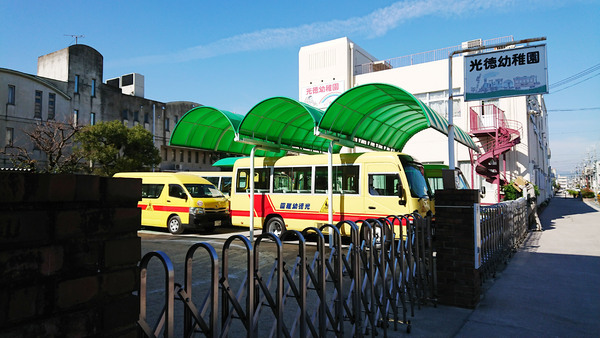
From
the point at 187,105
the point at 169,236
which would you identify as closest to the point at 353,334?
the point at 169,236

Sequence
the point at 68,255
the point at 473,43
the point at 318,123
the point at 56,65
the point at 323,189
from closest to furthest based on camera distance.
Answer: the point at 68,255 < the point at 323,189 < the point at 318,123 < the point at 473,43 < the point at 56,65

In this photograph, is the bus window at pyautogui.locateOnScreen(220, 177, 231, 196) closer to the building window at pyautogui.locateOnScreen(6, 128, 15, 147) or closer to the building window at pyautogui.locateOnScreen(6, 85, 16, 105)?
the building window at pyautogui.locateOnScreen(6, 128, 15, 147)

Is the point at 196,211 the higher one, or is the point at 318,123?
the point at 318,123

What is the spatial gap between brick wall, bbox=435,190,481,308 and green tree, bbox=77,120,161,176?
92.8 feet

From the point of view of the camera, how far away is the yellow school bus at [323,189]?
10.8m

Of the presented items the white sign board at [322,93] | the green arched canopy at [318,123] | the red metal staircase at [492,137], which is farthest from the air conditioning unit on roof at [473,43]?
the green arched canopy at [318,123]

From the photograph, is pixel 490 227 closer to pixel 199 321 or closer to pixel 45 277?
pixel 199 321

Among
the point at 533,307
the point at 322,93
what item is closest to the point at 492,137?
the point at 322,93

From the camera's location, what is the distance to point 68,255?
1.56 metres

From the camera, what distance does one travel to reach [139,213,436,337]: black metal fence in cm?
269

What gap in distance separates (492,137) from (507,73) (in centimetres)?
1325

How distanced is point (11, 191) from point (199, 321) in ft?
5.16

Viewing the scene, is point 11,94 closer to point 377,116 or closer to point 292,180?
point 292,180

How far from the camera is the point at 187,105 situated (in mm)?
49938
